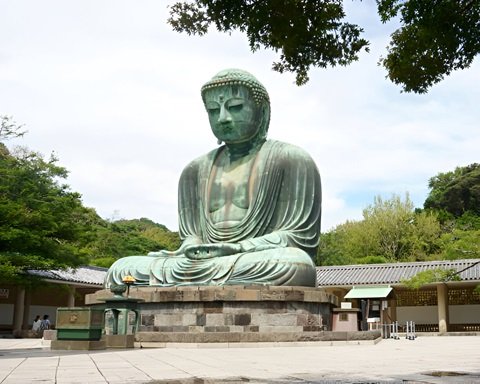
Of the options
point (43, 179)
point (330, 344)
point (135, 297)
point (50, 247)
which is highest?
point (43, 179)

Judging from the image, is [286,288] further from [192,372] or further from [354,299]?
[354,299]

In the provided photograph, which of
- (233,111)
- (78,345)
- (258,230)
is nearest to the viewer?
(78,345)

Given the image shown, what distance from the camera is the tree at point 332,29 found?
4.93 m

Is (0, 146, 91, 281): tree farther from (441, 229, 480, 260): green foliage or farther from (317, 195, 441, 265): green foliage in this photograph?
(317, 195, 441, 265): green foliage

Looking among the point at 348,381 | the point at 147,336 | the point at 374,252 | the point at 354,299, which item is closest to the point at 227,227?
the point at 147,336

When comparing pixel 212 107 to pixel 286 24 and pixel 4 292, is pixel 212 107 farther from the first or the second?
pixel 4 292

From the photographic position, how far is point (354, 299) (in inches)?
997

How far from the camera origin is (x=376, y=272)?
89.0ft

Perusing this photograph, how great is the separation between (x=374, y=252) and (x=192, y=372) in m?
34.5

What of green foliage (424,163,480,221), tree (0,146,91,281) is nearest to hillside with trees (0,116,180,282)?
tree (0,146,91,281)

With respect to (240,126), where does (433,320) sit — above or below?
below

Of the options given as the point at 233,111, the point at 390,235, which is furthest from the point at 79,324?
the point at 390,235

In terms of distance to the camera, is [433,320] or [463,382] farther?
[433,320]

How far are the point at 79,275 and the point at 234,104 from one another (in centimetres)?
1382
